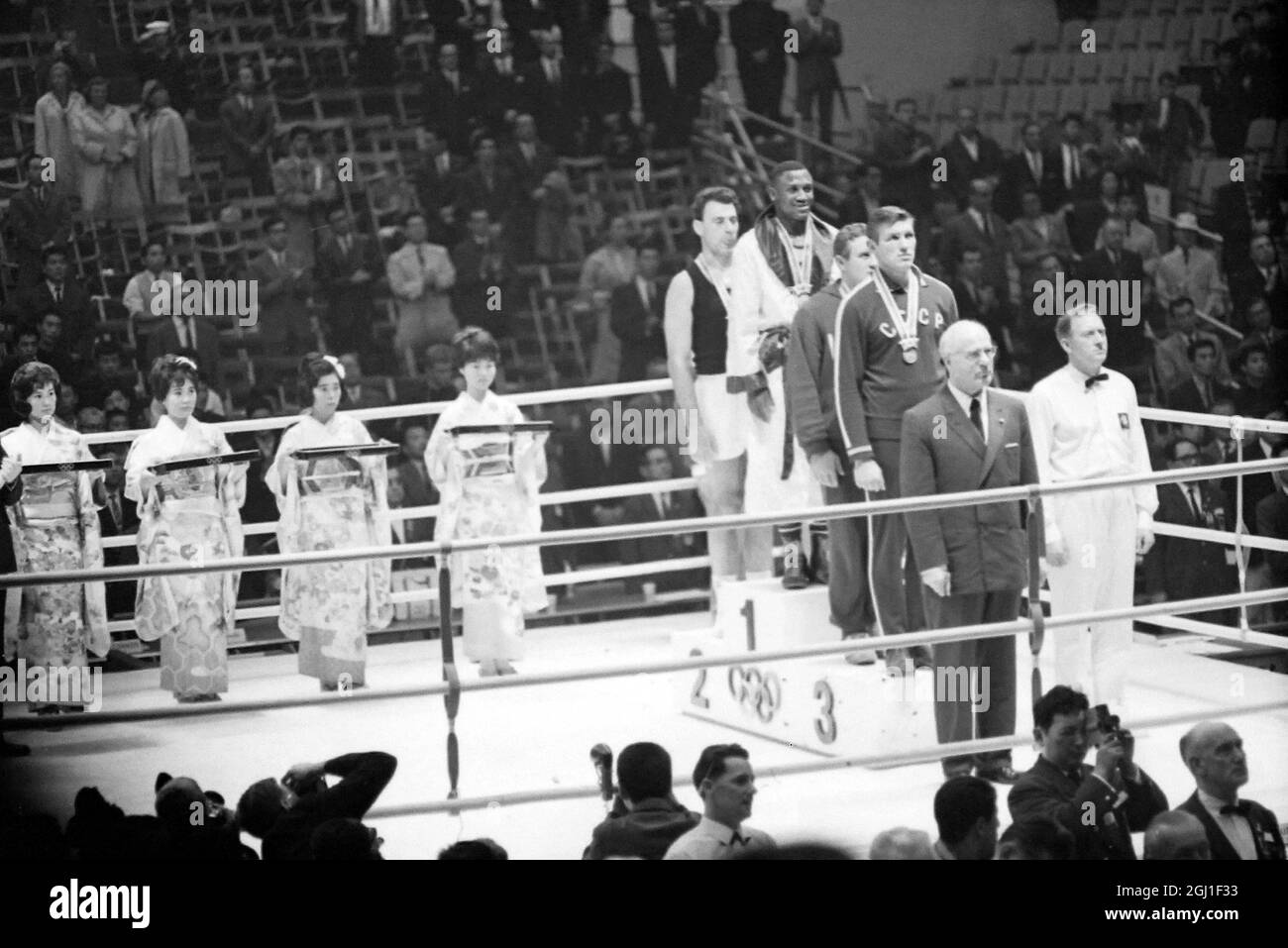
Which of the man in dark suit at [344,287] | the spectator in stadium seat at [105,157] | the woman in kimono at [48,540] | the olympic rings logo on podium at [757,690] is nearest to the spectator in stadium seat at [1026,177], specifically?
the man in dark suit at [344,287]

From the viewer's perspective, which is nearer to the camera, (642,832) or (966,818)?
(966,818)

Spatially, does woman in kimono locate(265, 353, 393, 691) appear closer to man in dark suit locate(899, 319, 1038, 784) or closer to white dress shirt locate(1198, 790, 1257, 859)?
man in dark suit locate(899, 319, 1038, 784)

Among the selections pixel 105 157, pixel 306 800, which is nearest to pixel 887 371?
pixel 306 800

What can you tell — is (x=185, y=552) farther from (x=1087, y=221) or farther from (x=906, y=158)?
(x=1087, y=221)

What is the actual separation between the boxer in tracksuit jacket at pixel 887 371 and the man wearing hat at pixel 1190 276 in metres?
3.92

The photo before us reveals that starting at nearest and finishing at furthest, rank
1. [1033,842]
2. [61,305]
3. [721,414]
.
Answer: [1033,842] < [721,414] < [61,305]

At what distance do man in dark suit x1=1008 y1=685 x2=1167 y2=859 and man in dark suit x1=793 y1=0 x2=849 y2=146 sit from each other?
568 cm

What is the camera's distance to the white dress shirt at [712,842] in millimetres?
4834

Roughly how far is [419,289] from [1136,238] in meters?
3.34

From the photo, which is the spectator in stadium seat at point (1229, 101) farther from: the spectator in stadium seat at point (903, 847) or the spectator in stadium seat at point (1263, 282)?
the spectator in stadium seat at point (903, 847)

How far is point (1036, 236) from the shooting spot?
1062cm

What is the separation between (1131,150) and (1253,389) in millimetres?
1632
